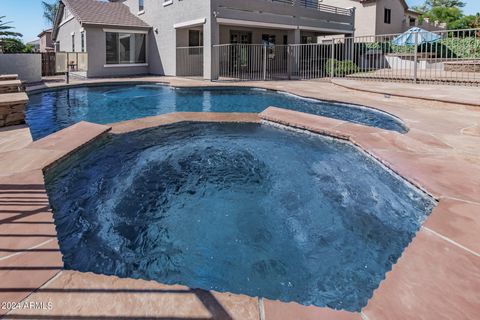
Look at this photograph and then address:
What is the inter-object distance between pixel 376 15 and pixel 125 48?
20.7m

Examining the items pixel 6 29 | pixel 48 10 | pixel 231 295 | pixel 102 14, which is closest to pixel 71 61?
pixel 102 14

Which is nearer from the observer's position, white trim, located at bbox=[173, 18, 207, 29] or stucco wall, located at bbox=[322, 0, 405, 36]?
white trim, located at bbox=[173, 18, 207, 29]

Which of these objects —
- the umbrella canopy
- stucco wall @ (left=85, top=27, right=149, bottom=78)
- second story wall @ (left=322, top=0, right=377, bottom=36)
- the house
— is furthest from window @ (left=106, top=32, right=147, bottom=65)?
second story wall @ (left=322, top=0, right=377, bottom=36)

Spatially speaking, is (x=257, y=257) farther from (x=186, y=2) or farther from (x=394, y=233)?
(x=186, y=2)

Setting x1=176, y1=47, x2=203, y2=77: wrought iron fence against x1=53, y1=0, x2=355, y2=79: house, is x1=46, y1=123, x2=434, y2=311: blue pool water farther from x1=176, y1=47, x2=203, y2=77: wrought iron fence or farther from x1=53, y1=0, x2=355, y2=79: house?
x1=176, y1=47, x2=203, y2=77: wrought iron fence

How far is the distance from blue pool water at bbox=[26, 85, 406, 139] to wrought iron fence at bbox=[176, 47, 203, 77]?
440 cm

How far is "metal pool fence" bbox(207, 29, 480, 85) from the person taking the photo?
17.0 metres

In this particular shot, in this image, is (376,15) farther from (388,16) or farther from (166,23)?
(166,23)

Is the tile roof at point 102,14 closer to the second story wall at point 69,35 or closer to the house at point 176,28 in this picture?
the house at point 176,28

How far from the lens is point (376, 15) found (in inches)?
1141

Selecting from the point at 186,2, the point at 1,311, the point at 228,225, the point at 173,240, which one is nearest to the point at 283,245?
the point at 228,225

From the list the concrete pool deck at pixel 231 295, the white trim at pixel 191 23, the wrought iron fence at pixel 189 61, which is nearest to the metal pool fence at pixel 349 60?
the wrought iron fence at pixel 189 61

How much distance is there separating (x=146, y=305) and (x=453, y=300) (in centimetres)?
154

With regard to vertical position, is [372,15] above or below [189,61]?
above
